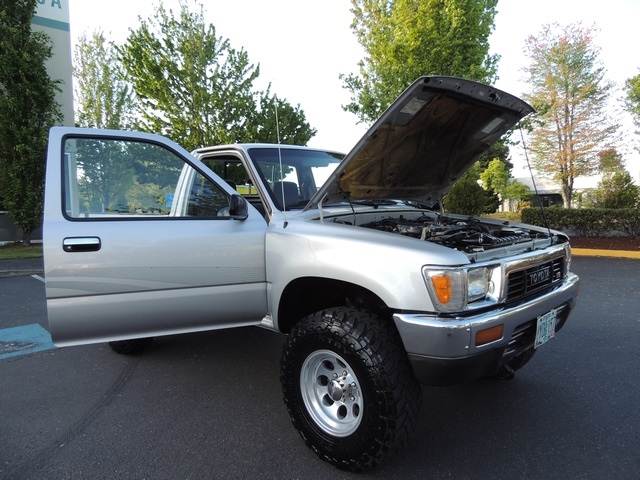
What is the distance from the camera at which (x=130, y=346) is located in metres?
3.77

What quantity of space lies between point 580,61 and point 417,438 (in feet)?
68.4

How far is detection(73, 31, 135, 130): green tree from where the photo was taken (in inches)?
723

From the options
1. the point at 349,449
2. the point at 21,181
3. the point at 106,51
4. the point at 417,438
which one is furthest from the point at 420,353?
the point at 106,51

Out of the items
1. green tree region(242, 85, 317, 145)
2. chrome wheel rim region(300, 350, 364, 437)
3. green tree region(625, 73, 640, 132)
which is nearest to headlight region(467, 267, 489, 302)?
chrome wheel rim region(300, 350, 364, 437)

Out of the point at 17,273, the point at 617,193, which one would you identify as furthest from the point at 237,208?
the point at 617,193

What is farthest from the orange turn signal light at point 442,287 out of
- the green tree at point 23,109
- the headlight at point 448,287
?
the green tree at point 23,109

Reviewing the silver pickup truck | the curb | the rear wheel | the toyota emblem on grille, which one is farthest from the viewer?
the curb

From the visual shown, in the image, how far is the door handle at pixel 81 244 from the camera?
2.33 metres

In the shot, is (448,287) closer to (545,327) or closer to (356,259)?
(356,259)

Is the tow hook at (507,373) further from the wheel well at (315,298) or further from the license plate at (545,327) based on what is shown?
the wheel well at (315,298)

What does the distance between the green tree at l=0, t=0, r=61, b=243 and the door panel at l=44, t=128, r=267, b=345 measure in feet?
38.0

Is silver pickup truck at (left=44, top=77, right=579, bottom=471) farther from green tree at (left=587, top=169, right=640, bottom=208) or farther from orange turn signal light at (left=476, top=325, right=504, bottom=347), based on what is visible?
green tree at (left=587, top=169, right=640, bottom=208)

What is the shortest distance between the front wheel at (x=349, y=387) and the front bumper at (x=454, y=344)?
0.43ft

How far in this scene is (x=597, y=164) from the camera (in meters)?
18.7
